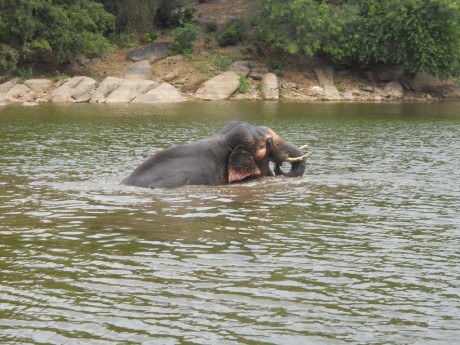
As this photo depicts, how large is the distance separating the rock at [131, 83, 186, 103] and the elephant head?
28730mm

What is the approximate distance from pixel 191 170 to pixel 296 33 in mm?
35753

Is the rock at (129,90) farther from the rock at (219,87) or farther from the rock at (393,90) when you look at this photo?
the rock at (393,90)

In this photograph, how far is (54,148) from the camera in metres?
25.5

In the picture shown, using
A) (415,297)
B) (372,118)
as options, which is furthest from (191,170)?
(372,118)

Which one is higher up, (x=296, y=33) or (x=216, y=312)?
(x=296, y=33)

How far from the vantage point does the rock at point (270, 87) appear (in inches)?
1997

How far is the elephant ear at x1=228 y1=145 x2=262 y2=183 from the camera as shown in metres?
18.0

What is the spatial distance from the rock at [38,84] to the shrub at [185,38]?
9.39 m

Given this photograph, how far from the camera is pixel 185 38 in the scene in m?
55.3

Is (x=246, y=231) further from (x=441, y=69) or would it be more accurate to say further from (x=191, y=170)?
(x=441, y=69)

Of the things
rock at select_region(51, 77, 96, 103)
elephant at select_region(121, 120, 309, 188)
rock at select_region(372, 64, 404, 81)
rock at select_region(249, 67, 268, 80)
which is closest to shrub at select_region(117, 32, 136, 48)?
rock at select_region(51, 77, 96, 103)

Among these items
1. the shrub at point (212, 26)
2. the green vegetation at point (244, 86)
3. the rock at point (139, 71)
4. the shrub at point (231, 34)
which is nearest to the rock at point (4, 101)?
the rock at point (139, 71)

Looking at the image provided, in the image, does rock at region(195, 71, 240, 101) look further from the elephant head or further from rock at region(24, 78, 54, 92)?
the elephant head

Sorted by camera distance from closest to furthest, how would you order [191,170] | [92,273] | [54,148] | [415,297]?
[415,297], [92,273], [191,170], [54,148]
